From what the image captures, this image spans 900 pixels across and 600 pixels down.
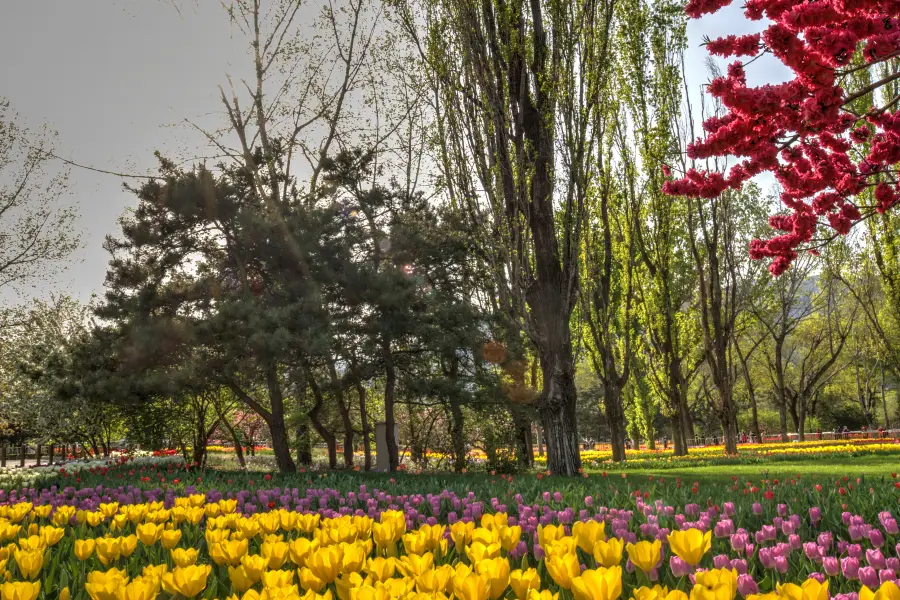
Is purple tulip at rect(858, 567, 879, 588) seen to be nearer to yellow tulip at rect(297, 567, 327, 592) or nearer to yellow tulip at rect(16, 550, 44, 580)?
yellow tulip at rect(297, 567, 327, 592)

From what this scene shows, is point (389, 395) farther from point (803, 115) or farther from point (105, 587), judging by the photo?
point (105, 587)

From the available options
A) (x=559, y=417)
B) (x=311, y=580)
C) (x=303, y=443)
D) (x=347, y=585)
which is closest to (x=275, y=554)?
(x=311, y=580)

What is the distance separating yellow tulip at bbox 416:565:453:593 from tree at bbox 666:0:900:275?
17.1 feet

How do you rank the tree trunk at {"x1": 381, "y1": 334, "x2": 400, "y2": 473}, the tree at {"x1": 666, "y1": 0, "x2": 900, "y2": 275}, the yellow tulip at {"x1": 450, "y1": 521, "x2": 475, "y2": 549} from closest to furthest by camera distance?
the yellow tulip at {"x1": 450, "y1": 521, "x2": 475, "y2": 549} < the tree at {"x1": 666, "y1": 0, "x2": 900, "y2": 275} < the tree trunk at {"x1": 381, "y1": 334, "x2": 400, "y2": 473}

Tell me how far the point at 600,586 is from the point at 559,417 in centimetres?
881

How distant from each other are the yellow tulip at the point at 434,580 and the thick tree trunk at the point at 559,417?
28.2 feet

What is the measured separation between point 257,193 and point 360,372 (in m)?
4.97

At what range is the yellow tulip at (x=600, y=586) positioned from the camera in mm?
1236

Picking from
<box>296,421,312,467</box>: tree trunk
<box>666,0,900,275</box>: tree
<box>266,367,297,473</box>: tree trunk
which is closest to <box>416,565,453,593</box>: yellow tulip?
<box>666,0,900,275</box>: tree

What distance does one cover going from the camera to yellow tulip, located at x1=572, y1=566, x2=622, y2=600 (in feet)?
4.06

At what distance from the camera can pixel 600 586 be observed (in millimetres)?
1253

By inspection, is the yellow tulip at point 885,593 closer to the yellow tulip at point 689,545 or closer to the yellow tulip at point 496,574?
the yellow tulip at point 689,545

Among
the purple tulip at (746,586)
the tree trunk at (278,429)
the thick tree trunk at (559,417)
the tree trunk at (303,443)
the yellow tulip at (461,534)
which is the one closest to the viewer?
→ the purple tulip at (746,586)

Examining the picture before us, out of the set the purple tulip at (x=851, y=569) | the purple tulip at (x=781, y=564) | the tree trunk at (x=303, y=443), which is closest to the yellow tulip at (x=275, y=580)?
the purple tulip at (x=781, y=564)
